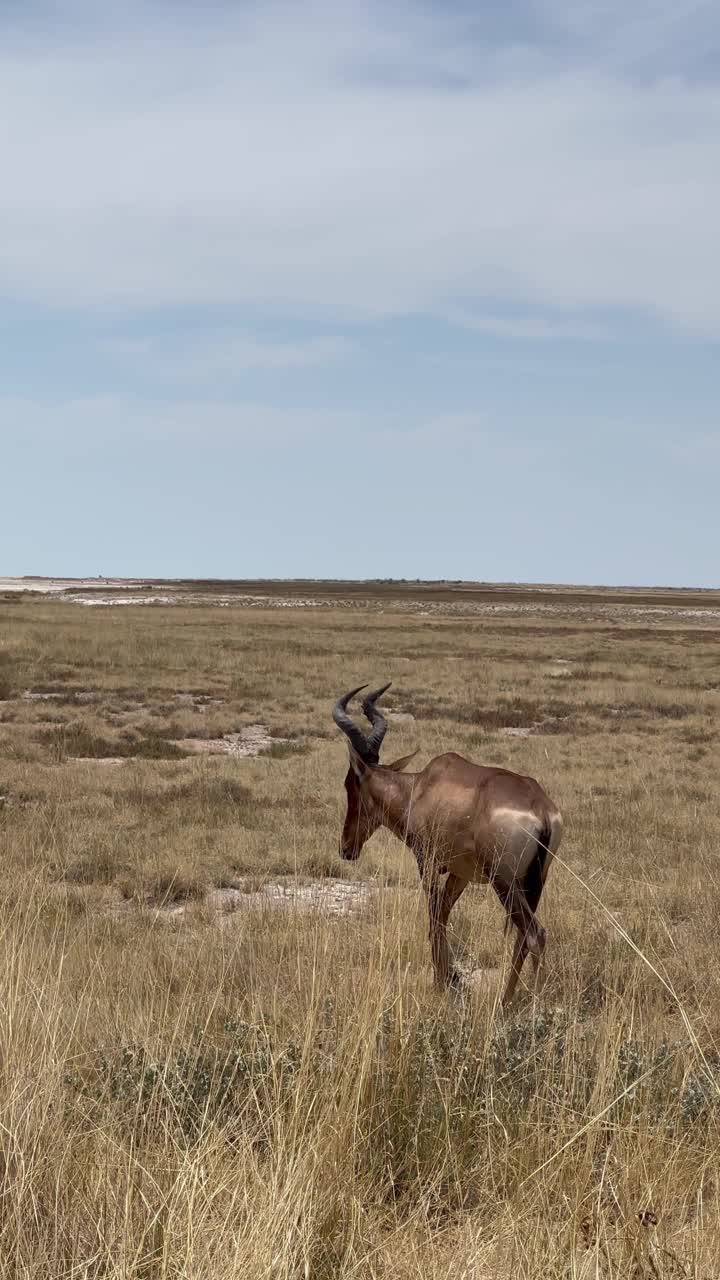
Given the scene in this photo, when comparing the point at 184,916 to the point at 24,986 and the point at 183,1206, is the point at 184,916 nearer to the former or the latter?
the point at 24,986

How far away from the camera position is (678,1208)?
3.65m

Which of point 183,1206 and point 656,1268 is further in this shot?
point 183,1206

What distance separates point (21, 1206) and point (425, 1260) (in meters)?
1.13

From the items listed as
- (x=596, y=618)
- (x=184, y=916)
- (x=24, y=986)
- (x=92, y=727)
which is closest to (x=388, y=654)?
(x=92, y=727)

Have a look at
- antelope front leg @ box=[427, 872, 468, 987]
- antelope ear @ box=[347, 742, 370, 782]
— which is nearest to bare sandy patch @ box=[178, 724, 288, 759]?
antelope ear @ box=[347, 742, 370, 782]

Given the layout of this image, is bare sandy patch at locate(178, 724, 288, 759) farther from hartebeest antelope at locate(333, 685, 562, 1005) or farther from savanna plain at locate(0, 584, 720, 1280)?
hartebeest antelope at locate(333, 685, 562, 1005)

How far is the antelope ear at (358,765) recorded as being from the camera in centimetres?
777

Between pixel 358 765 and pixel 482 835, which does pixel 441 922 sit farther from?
pixel 358 765

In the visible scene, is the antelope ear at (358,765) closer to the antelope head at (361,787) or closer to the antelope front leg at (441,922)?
the antelope head at (361,787)

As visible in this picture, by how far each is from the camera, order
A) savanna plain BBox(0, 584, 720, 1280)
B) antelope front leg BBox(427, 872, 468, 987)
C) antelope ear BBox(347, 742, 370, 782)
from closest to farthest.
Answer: savanna plain BBox(0, 584, 720, 1280) < antelope front leg BBox(427, 872, 468, 987) < antelope ear BBox(347, 742, 370, 782)

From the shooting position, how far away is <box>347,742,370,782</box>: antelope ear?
25.5ft

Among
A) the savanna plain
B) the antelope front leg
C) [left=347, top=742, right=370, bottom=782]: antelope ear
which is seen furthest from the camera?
[left=347, top=742, right=370, bottom=782]: antelope ear

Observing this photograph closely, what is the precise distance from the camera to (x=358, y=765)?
25.6 feet

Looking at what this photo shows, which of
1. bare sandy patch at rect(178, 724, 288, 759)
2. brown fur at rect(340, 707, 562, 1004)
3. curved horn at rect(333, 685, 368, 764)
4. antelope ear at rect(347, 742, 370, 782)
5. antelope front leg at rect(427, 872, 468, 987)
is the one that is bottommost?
bare sandy patch at rect(178, 724, 288, 759)
